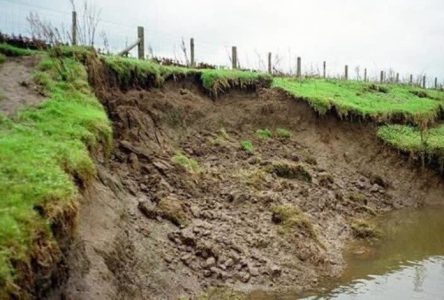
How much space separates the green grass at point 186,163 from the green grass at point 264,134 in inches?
162

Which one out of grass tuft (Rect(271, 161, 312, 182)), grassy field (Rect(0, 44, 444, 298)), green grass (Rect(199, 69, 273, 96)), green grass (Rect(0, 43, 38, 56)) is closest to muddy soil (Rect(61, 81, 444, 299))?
grass tuft (Rect(271, 161, 312, 182))

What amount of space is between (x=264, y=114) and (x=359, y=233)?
20.5 ft

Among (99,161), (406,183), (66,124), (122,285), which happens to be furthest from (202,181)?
(406,183)

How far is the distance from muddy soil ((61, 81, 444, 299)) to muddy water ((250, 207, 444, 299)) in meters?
0.43

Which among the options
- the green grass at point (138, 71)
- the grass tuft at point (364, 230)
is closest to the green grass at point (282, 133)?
the green grass at point (138, 71)

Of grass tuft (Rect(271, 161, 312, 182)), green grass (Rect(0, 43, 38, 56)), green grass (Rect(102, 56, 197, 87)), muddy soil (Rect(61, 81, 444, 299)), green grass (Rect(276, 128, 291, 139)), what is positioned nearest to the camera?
muddy soil (Rect(61, 81, 444, 299))

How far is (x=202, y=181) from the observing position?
1243 centimetres

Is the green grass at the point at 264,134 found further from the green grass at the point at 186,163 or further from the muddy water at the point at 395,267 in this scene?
the muddy water at the point at 395,267

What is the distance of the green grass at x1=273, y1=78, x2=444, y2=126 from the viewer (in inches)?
720

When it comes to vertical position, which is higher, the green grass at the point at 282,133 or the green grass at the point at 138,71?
the green grass at the point at 138,71

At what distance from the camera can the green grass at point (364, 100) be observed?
1828 centimetres

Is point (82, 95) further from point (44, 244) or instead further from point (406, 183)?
point (406, 183)

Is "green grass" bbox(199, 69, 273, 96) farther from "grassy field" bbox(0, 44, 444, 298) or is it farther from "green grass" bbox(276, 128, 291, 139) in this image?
"green grass" bbox(276, 128, 291, 139)

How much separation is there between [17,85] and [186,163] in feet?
13.6
